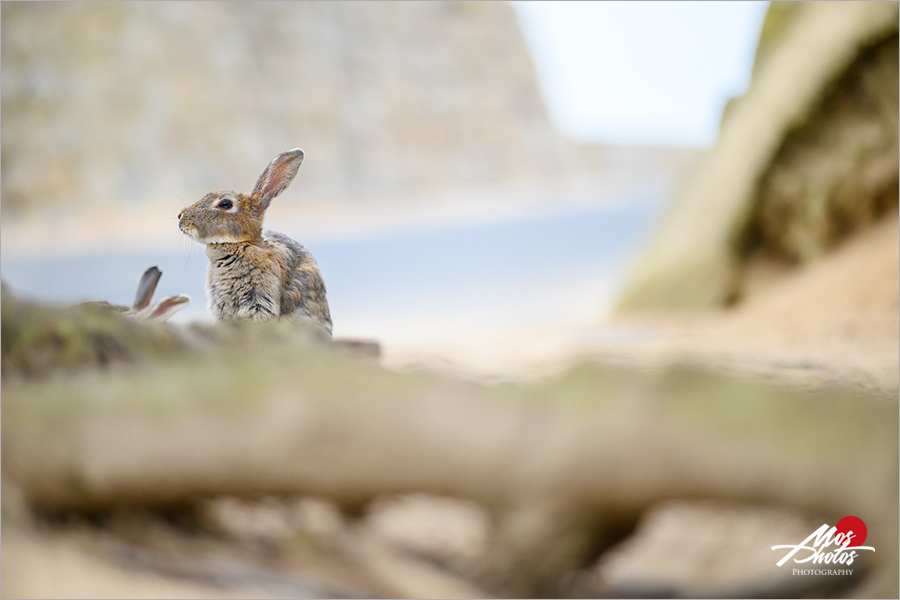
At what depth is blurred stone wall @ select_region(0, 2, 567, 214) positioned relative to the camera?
0.62 m

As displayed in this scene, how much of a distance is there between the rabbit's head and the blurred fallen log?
80mm

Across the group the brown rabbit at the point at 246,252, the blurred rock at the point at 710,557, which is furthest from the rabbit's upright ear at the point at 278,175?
the blurred rock at the point at 710,557

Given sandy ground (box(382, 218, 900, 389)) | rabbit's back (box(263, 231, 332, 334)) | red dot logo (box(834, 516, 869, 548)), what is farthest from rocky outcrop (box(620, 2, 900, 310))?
rabbit's back (box(263, 231, 332, 334))

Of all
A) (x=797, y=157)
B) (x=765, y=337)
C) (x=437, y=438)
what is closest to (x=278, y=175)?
(x=437, y=438)

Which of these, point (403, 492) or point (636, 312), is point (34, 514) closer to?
point (403, 492)

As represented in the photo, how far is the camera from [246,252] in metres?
0.24

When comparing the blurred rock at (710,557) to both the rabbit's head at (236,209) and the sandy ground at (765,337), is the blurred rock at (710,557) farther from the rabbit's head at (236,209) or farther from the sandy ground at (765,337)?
the rabbit's head at (236,209)

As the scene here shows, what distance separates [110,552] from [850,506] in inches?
18.5

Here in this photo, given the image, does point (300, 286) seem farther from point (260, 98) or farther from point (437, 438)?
point (260, 98)

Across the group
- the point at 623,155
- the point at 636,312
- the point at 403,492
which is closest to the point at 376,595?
the point at 403,492

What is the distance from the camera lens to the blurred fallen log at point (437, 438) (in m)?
0.32

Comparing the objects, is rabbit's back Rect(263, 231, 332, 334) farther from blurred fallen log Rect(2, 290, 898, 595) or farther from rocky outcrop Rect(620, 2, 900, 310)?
rocky outcrop Rect(620, 2, 900, 310)

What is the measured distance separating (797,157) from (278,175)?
89 centimetres

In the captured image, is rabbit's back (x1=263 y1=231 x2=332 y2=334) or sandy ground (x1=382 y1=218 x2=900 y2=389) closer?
rabbit's back (x1=263 y1=231 x2=332 y2=334)
